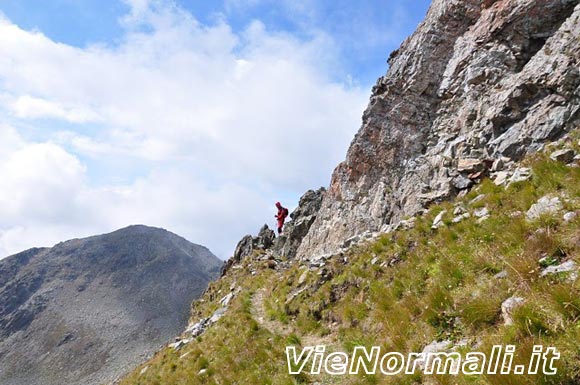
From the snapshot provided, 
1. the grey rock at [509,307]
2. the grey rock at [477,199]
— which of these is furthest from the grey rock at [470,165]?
the grey rock at [509,307]

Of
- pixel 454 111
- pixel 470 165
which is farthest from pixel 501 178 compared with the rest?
pixel 454 111

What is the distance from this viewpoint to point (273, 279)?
24.2 m

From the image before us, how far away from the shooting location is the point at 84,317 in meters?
157

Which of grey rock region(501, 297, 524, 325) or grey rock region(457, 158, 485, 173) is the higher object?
grey rock region(457, 158, 485, 173)

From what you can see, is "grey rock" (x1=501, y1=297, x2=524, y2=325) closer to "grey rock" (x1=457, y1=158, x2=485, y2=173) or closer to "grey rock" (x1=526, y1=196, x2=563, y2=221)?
"grey rock" (x1=526, y1=196, x2=563, y2=221)

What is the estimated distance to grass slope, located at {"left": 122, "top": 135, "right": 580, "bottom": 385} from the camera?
589 centimetres

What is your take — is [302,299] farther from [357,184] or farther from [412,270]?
[357,184]

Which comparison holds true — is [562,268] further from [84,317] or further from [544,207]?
[84,317]

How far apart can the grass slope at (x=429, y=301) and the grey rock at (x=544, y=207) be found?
25 cm

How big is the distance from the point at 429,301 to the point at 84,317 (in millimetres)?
185645

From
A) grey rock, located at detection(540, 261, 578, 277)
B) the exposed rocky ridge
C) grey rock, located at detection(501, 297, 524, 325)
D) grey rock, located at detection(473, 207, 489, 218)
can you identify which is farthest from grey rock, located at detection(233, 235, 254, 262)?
grey rock, located at detection(540, 261, 578, 277)

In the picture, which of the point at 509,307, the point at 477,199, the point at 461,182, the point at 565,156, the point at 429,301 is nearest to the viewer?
the point at 509,307

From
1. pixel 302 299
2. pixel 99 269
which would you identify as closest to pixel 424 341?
pixel 302 299

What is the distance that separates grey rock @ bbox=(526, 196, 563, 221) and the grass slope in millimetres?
251
